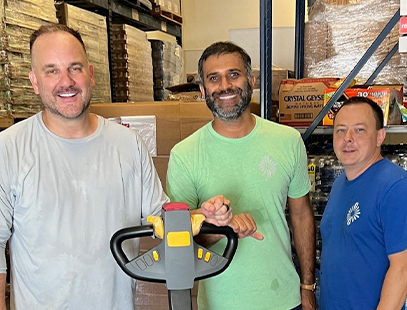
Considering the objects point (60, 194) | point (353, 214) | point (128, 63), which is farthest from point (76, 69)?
point (128, 63)

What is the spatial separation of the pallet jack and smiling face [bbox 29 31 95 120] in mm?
520

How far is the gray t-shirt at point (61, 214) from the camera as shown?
1.37 m

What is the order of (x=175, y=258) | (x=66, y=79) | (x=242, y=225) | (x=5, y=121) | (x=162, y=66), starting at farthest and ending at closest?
1. (x=162, y=66)
2. (x=5, y=121)
3. (x=66, y=79)
4. (x=242, y=225)
5. (x=175, y=258)

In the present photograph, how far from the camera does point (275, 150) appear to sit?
5.29 ft

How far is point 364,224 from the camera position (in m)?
1.53

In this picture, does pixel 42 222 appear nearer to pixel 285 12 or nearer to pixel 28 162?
pixel 28 162

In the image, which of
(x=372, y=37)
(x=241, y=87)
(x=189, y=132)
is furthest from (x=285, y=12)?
(x=241, y=87)

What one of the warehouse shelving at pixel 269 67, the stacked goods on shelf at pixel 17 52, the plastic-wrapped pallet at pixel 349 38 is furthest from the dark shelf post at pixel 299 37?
the stacked goods on shelf at pixel 17 52

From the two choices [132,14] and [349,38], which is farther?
[132,14]

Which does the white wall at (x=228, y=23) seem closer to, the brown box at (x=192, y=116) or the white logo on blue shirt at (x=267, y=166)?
the brown box at (x=192, y=116)

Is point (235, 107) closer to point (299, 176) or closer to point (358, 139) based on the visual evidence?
point (299, 176)

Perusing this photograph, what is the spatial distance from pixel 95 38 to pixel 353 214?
7.23 ft

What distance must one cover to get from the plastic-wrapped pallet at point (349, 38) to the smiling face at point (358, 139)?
4.57 ft

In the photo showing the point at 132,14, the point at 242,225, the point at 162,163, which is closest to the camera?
the point at 242,225
